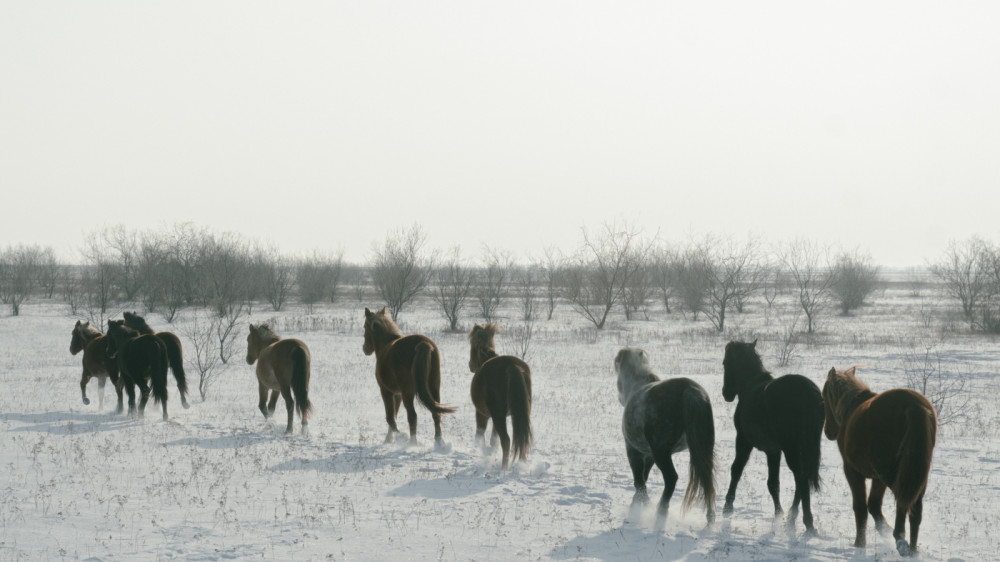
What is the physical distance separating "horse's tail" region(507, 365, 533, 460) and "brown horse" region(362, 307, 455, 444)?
1.12 meters

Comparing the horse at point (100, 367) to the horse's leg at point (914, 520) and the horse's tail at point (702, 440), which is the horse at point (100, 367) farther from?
the horse's leg at point (914, 520)

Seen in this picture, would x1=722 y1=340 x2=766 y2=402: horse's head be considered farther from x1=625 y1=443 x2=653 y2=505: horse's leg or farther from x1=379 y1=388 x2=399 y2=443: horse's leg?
x1=379 y1=388 x2=399 y2=443: horse's leg

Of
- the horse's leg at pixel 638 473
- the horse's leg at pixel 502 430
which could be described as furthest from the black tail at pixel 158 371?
the horse's leg at pixel 638 473

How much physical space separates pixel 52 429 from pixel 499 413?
6.50 meters

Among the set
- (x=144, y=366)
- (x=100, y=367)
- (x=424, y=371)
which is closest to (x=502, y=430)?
(x=424, y=371)

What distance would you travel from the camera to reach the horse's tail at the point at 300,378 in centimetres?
1011

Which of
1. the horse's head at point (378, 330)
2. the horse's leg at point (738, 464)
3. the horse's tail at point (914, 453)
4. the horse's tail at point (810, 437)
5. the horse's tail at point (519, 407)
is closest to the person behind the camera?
the horse's tail at point (914, 453)

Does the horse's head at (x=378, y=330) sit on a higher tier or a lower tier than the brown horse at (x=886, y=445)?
higher

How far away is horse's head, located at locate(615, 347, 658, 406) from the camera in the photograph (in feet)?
22.9

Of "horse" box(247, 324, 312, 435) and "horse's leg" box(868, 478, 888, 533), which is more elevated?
"horse" box(247, 324, 312, 435)

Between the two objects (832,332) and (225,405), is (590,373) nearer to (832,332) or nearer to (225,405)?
(225,405)

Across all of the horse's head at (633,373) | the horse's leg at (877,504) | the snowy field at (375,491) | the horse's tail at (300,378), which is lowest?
the snowy field at (375,491)

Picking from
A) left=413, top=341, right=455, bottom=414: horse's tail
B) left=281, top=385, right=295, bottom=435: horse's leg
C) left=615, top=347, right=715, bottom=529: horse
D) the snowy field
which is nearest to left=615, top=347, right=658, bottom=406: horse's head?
left=615, top=347, right=715, bottom=529: horse

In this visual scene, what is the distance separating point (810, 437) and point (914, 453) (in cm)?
100
